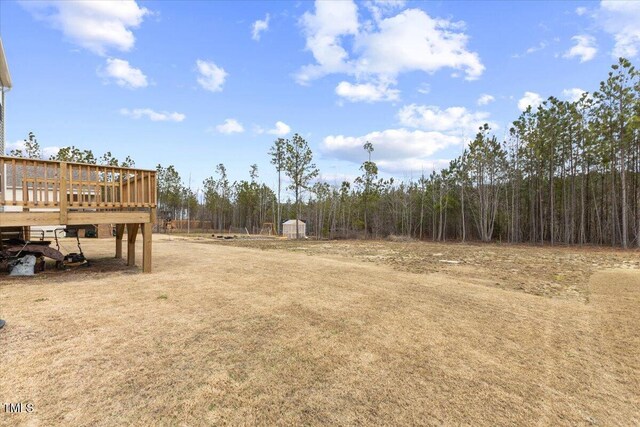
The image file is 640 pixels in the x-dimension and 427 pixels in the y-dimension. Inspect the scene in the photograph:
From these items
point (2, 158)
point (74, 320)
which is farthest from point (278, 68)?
point (74, 320)

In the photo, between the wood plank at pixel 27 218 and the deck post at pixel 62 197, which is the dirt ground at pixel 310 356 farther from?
the deck post at pixel 62 197

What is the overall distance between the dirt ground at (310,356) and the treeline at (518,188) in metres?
19.7

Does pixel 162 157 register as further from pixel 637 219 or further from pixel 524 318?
pixel 637 219

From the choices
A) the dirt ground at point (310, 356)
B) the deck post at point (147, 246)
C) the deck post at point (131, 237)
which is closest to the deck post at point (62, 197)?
the dirt ground at point (310, 356)

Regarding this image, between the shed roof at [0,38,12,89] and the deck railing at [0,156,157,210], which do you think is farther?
the shed roof at [0,38,12,89]

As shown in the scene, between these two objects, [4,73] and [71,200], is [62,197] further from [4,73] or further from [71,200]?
[4,73]

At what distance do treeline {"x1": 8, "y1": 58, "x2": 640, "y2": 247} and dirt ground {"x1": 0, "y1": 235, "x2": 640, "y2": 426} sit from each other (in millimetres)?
19723

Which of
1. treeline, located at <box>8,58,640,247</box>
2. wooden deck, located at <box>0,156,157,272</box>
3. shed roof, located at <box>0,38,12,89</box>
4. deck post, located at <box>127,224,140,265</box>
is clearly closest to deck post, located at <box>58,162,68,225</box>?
wooden deck, located at <box>0,156,157,272</box>

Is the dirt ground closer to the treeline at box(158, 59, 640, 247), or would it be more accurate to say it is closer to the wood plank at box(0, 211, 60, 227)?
the wood plank at box(0, 211, 60, 227)

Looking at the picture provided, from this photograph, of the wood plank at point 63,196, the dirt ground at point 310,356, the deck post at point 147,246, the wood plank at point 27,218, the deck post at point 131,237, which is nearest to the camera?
the dirt ground at point 310,356

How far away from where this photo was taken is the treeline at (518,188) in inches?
771

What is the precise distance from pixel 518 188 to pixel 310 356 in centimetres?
2751

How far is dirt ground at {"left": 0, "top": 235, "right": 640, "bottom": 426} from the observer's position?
6.54 feet

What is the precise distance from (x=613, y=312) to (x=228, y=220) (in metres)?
43.2
